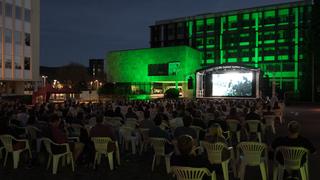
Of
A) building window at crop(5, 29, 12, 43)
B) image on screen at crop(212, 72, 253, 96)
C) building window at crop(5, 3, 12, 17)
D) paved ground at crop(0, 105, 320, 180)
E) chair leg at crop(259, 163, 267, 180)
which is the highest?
building window at crop(5, 3, 12, 17)

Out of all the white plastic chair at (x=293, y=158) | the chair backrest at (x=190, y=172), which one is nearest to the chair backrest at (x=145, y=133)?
the white plastic chair at (x=293, y=158)

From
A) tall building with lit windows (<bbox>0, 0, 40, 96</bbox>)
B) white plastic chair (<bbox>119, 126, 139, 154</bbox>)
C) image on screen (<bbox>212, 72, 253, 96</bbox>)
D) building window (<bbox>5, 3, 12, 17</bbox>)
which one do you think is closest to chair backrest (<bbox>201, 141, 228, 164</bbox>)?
white plastic chair (<bbox>119, 126, 139, 154</bbox>)

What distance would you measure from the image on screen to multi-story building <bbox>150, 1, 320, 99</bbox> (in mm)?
23127

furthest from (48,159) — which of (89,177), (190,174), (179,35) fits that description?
(179,35)

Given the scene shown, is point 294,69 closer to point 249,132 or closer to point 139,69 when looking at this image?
point 139,69

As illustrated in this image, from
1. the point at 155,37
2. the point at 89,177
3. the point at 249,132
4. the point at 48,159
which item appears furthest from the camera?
the point at 155,37

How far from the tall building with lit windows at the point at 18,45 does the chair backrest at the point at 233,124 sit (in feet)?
131

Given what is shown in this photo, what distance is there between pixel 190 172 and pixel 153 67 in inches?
2021

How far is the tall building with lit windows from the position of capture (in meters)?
45.8

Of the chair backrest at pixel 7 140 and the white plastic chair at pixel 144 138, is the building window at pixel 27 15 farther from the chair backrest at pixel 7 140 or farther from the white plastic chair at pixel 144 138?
the chair backrest at pixel 7 140

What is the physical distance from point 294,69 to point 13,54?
47.8m

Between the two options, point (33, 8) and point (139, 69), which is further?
point (139, 69)

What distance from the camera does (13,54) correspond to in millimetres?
47031

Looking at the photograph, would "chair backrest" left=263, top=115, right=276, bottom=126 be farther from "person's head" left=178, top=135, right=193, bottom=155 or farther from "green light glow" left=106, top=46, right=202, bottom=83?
"green light glow" left=106, top=46, right=202, bottom=83
